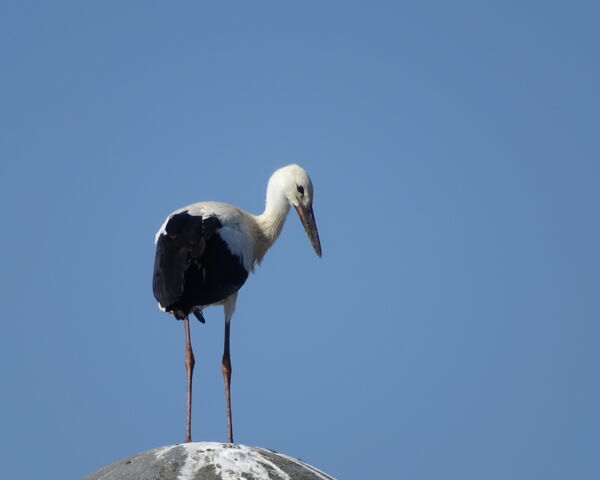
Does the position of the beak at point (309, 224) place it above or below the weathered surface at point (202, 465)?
above

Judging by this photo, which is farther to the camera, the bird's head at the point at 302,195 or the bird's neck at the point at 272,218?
the bird's head at the point at 302,195

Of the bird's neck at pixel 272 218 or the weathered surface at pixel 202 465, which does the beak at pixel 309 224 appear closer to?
the bird's neck at pixel 272 218

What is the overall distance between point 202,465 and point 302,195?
5663 mm

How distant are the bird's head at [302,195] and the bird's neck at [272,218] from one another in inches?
3.7

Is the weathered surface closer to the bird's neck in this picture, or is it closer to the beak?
the bird's neck

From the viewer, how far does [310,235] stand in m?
12.3

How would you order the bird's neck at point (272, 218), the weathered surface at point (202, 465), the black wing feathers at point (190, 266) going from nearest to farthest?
the weathered surface at point (202, 465) < the black wing feathers at point (190, 266) < the bird's neck at point (272, 218)

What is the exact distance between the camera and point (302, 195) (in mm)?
12336

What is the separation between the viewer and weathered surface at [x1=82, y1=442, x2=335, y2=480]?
7.00 metres

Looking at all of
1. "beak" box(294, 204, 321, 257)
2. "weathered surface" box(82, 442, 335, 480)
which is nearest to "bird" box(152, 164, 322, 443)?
"beak" box(294, 204, 321, 257)

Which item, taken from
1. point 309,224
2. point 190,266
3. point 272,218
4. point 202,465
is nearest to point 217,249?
point 190,266

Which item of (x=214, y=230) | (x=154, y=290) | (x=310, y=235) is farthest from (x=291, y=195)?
(x=154, y=290)

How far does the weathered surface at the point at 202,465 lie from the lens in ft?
23.0

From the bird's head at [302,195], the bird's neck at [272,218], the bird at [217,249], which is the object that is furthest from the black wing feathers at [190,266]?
the bird's head at [302,195]
